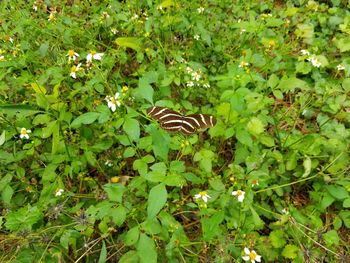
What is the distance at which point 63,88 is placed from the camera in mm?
3113

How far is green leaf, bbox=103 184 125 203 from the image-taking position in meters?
1.90

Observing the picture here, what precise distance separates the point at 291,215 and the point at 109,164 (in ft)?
4.53

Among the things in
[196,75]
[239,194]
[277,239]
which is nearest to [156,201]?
[239,194]

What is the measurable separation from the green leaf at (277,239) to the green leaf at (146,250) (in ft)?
2.98

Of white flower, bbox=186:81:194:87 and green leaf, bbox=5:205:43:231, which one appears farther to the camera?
white flower, bbox=186:81:194:87

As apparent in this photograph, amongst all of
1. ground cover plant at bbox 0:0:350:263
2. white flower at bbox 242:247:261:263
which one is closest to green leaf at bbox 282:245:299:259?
ground cover plant at bbox 0:0:350:263

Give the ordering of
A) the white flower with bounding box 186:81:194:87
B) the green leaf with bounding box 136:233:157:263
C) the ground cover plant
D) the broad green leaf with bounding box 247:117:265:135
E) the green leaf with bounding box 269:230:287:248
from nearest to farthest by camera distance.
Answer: the green leaf with bounding box 136:233:157:263
the ground cover plant
the green leaf with bounding box 269:230:287:248
the broad green leaf with bounding box 247:117:265:135
the white flower with bounding box 186:81:194:87

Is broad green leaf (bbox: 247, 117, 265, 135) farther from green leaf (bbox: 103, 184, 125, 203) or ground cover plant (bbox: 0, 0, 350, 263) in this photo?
green leaf (bbox: 103, 184, 125, 203)

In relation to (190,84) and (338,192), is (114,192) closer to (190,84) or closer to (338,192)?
(190,84)

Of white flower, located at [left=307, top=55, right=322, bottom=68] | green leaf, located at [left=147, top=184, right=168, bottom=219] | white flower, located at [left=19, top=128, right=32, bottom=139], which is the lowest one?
white flower, located at [left=19, top=128, right=32, bottom=139]

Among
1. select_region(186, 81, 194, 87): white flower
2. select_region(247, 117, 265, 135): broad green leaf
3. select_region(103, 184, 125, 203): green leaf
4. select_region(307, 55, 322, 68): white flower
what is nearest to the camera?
select_region(103, 184, 125, 203): green leaf

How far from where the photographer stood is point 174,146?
226 centimetres

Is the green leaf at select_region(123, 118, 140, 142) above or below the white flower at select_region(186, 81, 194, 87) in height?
above

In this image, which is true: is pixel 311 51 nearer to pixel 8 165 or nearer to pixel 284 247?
pixel 284 247
